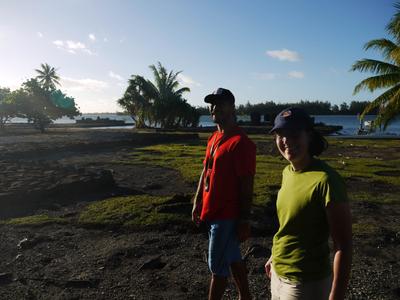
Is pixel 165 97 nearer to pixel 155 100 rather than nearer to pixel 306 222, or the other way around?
pixel 155 100

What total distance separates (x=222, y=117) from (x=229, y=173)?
20.4 inches

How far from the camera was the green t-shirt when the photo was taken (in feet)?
7.47

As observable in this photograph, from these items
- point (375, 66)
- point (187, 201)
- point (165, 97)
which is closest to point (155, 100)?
point (165, 97)

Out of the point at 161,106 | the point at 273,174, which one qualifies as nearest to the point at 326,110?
the point at 161,106

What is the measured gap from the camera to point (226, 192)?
3.64m

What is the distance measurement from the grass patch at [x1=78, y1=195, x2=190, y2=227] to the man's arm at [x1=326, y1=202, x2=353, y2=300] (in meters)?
5.45

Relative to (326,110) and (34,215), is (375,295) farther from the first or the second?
(326,110)

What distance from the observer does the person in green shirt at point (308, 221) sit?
220 cm

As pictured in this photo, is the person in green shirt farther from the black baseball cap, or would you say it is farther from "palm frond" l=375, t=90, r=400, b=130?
"palm frond" l=375, t=90, r=400, b=130

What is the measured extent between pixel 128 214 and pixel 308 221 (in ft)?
19.9

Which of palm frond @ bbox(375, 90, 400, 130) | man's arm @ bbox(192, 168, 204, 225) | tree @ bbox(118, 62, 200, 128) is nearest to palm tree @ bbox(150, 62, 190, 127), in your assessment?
tree @ bbox(118, 62, 200, 128)

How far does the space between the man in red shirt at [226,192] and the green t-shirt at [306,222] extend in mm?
984

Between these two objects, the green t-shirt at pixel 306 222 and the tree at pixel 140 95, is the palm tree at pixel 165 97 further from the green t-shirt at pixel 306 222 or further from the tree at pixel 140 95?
the green t-shirt at pixel 306 222

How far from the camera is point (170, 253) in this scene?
6152 millimetres
